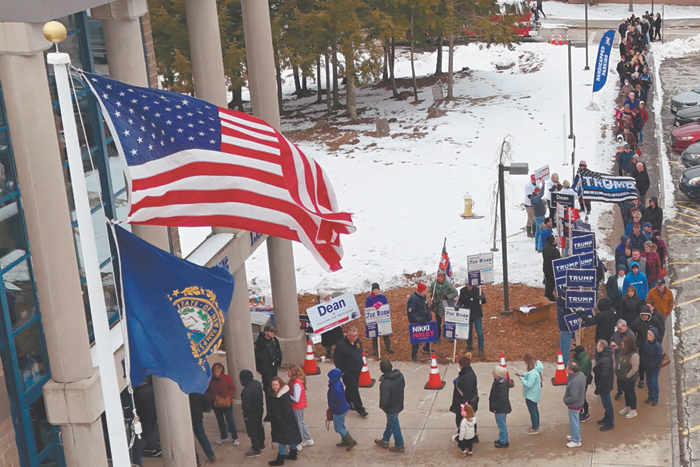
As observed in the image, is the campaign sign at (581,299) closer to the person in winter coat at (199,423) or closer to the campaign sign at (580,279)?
the campaign sign at (580,279)

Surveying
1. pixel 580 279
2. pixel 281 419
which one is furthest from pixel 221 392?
pixel 580 279

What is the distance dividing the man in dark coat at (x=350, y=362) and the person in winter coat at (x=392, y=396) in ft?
4.21

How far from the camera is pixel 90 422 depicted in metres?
9.59

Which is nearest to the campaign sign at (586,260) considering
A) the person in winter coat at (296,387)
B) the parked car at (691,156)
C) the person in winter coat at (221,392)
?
the person in winter coat at (296,387)

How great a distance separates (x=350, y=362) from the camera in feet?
48.3

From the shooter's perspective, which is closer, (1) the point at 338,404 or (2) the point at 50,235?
(2) the point at 50,235

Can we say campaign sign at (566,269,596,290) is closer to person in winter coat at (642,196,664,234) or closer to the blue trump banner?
person in winter coat at (642,196,664,234)

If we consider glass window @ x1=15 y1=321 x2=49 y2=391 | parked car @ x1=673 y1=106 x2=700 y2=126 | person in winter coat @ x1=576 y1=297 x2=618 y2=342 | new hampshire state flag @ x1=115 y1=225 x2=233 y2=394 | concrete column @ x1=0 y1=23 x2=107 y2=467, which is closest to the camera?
new hampshire state flag @ x1=115 y1=225 x2=233 y2=394

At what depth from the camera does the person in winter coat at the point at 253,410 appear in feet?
44.0

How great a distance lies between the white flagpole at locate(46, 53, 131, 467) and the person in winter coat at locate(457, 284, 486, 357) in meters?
10.7

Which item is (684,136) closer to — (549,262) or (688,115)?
(688,115)

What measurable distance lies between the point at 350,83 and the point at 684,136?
14.1 m

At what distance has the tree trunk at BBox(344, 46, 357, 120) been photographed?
35875 millimetres

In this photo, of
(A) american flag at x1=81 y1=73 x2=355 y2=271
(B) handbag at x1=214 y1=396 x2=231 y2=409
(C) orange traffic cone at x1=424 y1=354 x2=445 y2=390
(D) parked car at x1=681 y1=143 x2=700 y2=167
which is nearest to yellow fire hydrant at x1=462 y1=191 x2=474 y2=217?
(D) parked car at x1=681 y1=143 x2=700 y2=167
